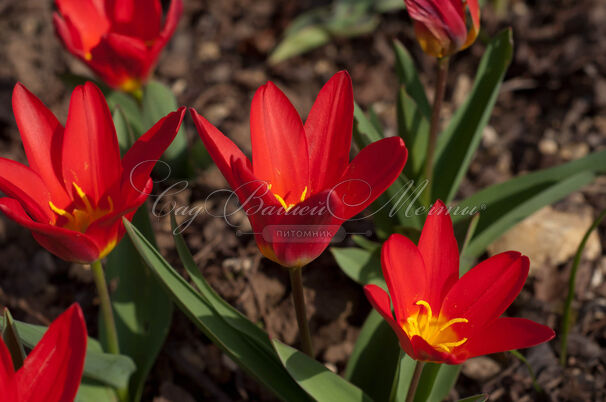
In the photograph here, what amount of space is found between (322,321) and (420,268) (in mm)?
833

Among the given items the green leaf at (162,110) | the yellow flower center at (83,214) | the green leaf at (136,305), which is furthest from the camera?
the green leaf at (162,110)

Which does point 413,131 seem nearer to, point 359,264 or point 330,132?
point 359,264

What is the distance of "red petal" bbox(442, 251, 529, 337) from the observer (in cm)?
113

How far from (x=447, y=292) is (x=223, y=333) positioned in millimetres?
453

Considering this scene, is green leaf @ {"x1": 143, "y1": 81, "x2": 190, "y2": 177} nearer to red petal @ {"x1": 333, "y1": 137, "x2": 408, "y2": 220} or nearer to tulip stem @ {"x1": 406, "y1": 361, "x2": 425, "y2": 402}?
red petal @ {"x1": 333, "y1": 137, "x2": 408, "y2": 220}

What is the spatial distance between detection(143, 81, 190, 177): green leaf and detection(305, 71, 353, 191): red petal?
980 millimetres

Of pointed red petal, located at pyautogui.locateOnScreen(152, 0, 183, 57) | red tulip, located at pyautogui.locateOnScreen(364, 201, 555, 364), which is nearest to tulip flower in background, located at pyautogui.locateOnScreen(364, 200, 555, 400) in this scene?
red tulip, located at pyautogui.locateOnScreen(364, 201, 555, 364)

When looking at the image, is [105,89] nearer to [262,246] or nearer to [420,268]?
[262,246]

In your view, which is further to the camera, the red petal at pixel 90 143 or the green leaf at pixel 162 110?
the green leaf at pixel 162 110

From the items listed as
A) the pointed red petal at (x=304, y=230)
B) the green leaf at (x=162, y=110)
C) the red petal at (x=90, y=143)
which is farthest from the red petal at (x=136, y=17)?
the pointed red petal at (x=304, y=230)

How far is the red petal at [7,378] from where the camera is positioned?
959mm

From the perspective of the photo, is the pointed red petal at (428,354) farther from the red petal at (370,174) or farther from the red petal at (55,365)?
the red petal at (55,365)

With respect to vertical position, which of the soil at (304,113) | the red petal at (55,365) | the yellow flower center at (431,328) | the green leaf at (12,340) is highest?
the red petal at (55,365)

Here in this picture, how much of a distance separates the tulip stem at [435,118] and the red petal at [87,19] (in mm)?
998
